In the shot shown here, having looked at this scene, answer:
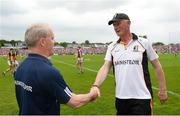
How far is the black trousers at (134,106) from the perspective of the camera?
741 cm

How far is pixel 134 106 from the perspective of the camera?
743 centimetres

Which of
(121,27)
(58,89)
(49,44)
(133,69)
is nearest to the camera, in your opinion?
(58,89)

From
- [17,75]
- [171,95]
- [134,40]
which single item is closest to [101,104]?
[171,95]

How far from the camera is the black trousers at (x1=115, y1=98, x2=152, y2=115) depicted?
7.41m

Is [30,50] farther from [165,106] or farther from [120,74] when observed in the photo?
[165,106]

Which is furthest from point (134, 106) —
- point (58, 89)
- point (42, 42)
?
point (42, 42)

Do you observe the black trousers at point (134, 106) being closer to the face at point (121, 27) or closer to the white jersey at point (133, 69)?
the white jersey at point (133, 69)

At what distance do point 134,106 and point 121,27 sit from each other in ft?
3.97

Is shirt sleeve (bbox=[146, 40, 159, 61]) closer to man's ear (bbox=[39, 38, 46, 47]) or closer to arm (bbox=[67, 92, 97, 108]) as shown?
arm (bbox=[67, 92, 97, 108])

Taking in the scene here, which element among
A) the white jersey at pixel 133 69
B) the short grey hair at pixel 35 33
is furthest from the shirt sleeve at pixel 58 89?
the white jersey at pixel 133 69

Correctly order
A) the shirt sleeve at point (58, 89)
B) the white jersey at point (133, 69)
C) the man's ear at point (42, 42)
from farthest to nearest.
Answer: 1. the white jersey at point (133, 69)
2. the man's ear at point (42, 42)
3. the shirt sleeve at point (58, 89)

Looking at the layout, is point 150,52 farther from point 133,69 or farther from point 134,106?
point 134,106

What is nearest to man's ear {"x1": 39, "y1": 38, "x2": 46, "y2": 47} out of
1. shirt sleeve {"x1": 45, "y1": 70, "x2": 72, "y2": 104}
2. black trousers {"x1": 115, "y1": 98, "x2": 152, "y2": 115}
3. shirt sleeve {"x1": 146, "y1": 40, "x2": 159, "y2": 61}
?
shirt sleeve {"x1": 45, "y1": 70, "x2": 72, "y2": 104}

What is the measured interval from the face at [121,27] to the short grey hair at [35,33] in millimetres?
2590
